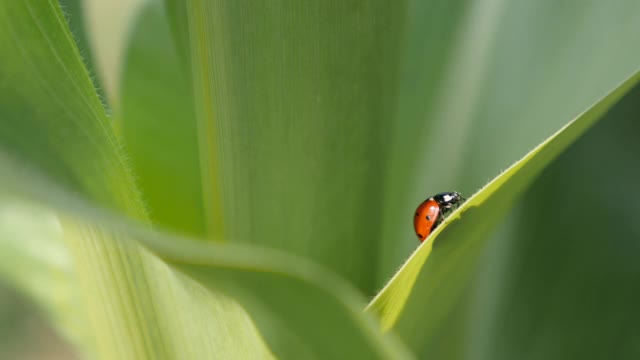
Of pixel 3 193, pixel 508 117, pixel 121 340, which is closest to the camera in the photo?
pixel 3 193

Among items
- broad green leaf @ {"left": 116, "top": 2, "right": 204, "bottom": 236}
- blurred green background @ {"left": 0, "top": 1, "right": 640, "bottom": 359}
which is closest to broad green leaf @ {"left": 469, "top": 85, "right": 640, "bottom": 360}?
blurred green background @ {"left": 0, "top": 1, "right": 640, "bottom": 359}

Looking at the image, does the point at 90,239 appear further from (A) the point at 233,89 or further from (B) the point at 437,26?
(B) the point at 437,26

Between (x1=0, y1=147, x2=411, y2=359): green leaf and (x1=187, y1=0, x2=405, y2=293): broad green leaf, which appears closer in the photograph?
(x1=0, y1=147, x2=411, y2=359): green leaf

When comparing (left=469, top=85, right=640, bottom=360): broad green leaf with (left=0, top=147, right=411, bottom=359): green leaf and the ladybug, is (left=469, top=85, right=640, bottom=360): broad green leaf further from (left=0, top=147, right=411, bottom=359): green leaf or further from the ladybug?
(left=0, top=147, right=411, bottom=359): green leaf

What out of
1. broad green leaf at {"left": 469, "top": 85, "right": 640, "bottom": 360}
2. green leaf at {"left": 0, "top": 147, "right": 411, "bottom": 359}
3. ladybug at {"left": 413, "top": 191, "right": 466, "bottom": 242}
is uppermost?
green leaf at {"left": 0, "top": 147, "right": 411, "bottom": 359}

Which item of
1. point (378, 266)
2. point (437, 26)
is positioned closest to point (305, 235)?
point (378, 266)

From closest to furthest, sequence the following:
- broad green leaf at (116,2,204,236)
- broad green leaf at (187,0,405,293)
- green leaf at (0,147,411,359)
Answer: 1. green leaf at (0,147,411,359)
2. broad green leaf at (187,0,405,293)
3. broad green leaf at (116,2,204,236)

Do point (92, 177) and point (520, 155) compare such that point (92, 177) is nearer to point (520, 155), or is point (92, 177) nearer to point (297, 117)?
point (297, 117)
